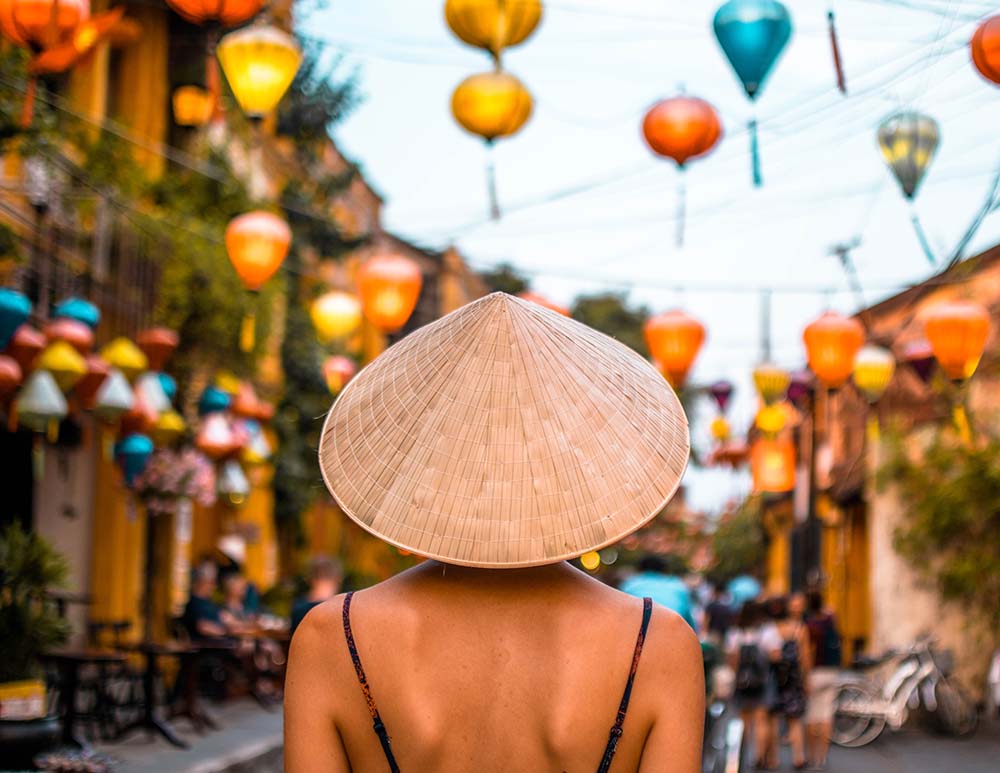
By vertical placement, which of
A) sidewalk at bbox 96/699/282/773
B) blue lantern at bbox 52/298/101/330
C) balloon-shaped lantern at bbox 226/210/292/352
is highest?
balloon-shaped lantern at bbox 226/210/292/352

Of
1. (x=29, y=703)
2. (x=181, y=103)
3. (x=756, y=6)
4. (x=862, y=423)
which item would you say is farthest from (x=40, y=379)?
(x=862, y=423)

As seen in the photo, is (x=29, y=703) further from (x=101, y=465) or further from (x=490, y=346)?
(x=101, y=465)

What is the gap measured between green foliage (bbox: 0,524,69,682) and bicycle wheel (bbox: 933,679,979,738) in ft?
33.9

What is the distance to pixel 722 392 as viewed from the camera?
67.9ft

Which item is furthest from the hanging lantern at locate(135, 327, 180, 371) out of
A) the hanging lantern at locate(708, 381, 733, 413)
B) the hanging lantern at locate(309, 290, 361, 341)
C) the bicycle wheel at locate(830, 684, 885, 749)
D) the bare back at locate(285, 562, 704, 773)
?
the bare back at locate(285, 562, 704, 773)

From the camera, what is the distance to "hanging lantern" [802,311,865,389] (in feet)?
39.2

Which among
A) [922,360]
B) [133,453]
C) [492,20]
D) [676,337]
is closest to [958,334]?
[922,360]

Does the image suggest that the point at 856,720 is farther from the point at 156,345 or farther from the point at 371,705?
the point at 371,705

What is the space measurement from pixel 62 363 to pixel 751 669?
20.5 ft

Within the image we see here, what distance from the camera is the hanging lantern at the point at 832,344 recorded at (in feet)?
39.2

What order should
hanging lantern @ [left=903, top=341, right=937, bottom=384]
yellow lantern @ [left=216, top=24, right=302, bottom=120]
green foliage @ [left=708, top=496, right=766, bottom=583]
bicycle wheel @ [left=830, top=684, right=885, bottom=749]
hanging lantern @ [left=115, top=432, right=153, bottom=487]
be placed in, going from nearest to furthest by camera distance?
yellow lantern @ [left=216, top=24, right=302, bottom=120] → hanging lantern @ [left=115, top=432, right=153, bottom=487] → hanging lantern @ [left=903, top=341, right=937, bottom=384] → bicycle wheel @ [left=830, top=684, right=885, bottom=749] → green foliage @ [left=708, top=496, right=766, bottom=583]

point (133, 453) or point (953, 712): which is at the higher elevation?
point (133, 453)

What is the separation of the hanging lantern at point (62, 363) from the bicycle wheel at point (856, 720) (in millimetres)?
9071

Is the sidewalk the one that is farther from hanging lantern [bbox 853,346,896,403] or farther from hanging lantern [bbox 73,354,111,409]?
hanging lantern [bbox 853,346,896,403]
